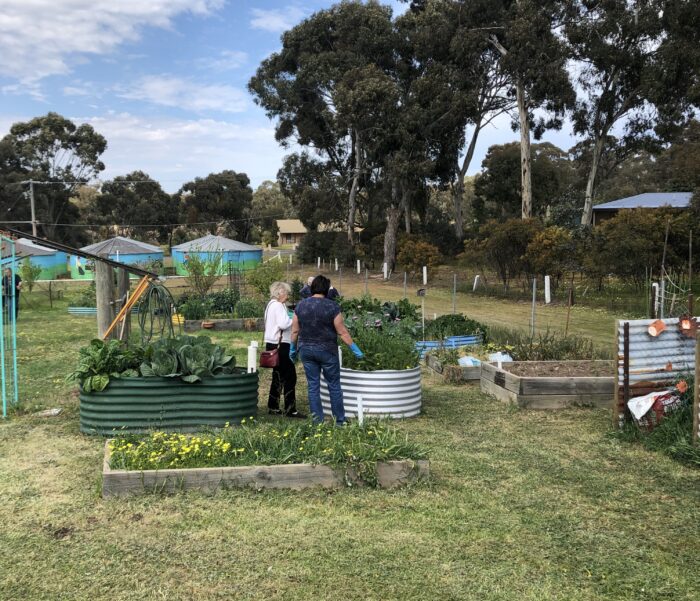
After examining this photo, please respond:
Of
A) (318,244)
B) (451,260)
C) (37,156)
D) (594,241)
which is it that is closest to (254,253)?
(318,244)

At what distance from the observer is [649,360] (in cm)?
599

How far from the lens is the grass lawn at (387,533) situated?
3295 millimetres

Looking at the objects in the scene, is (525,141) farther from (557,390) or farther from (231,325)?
(557,390)

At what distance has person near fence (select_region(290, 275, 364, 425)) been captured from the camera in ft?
19.5

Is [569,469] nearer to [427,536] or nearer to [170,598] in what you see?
[427,536]

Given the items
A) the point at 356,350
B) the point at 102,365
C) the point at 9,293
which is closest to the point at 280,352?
the point at 356,350

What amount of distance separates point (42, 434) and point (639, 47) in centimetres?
3116

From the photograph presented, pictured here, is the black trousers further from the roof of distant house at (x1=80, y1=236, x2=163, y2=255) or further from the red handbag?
the roof of distant house at (x1=80, y1=236, x2=163, y2=255)

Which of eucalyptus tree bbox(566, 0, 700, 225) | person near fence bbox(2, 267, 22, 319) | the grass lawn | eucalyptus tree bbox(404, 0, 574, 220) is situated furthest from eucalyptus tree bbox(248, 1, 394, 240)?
the grass lawn

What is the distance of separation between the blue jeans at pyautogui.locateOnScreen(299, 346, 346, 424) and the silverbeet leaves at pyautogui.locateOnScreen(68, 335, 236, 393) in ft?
2.77

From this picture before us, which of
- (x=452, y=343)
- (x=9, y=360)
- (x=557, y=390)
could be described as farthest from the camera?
(x=9, y=360)

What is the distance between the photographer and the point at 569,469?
202 inches

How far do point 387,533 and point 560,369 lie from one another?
15.2 ft

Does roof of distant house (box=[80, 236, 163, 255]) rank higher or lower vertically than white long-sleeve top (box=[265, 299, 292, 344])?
higher
